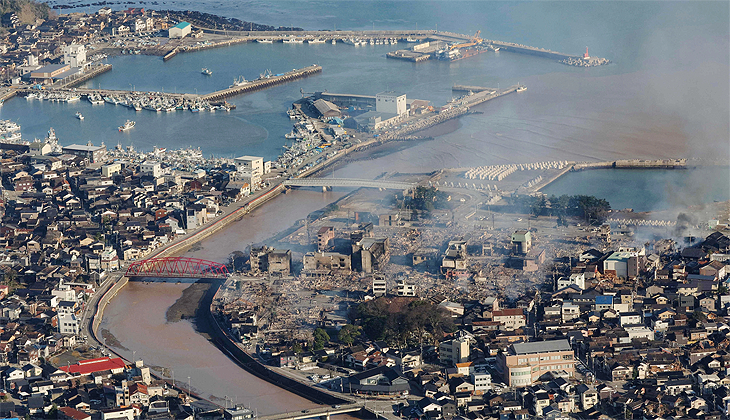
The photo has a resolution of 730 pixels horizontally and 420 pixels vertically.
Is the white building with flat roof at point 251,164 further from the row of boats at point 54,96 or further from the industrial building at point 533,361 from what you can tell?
the industrial building at point 533,361

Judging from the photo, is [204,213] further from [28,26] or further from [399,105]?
[28,26]

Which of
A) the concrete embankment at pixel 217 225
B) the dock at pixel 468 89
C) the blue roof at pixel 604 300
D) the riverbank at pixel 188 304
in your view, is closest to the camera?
the blue roof at pixel 604 300

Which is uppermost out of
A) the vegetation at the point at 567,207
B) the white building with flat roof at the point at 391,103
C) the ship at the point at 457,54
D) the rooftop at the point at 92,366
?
the ship at the point at 457,54

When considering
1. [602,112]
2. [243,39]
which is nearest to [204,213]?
[602,112]

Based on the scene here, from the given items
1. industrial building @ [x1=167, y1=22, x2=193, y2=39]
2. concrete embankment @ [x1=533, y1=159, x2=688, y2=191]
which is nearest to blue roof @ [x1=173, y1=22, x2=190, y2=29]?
industrial building @ [x1=167, y1=22, x2=193, y2=39]

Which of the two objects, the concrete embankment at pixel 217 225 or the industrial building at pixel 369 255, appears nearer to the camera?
the industrial building at pixel 369 255

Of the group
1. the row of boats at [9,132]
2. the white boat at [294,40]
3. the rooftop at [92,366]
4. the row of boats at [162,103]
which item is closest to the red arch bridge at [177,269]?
the rooftop at [92,366]
